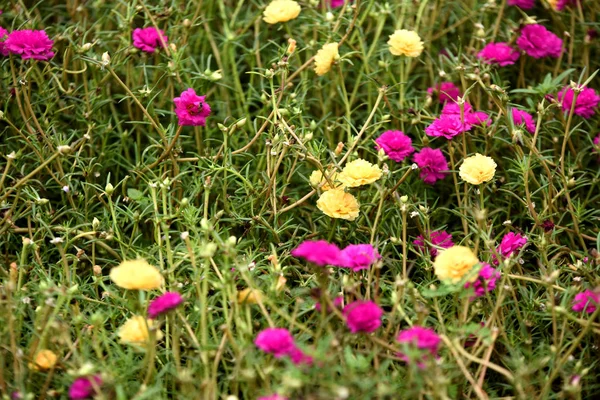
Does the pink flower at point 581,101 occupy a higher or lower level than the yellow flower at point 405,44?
lower

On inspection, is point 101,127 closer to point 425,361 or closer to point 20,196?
point 20,196

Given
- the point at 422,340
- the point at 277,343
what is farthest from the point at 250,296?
the point at 422,340

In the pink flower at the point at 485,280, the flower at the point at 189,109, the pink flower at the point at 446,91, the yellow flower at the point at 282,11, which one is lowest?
the pink flower at the point at 485,280

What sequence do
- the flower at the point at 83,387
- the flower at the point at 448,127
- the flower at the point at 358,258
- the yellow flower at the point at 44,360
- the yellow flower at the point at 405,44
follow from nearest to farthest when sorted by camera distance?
the flower at the point at 83,387 < the yellow flower at the point at 44,360 < the flower at the point at 358,258 < the flower at the point at 448,127 < the yellow flower at the point at 405,44

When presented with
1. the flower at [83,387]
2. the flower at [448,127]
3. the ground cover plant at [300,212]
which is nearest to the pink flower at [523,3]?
the ground cover plant at [300,212]

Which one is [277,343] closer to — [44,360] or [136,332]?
[136,332]

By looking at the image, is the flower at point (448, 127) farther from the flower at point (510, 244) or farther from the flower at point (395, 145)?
the flower at point (510, 244)

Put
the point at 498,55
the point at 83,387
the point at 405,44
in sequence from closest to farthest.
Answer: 1. the point at 83,387
2. the point at 405,44
3. the point at 498,55
